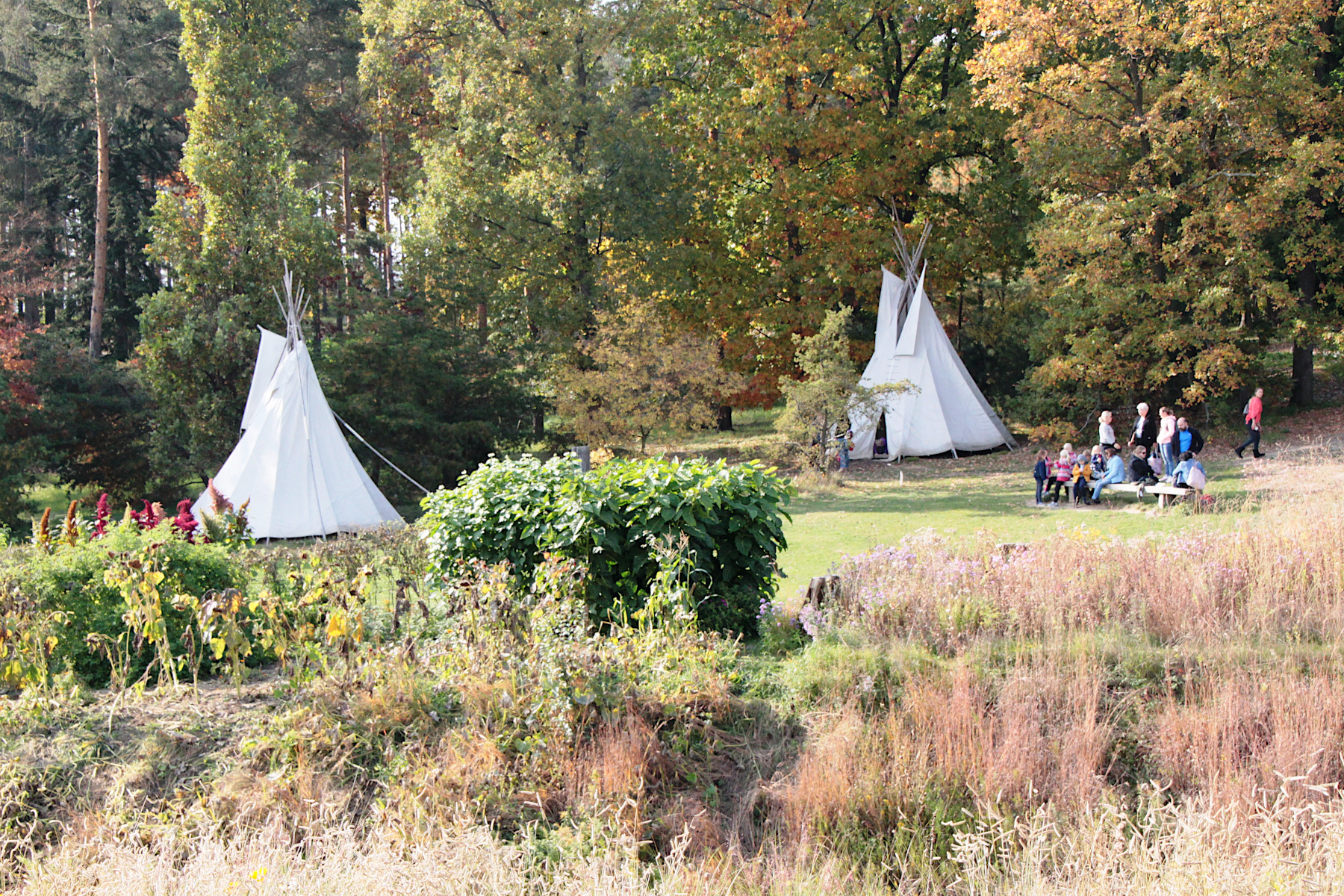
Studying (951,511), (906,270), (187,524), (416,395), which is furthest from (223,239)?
(951,511)

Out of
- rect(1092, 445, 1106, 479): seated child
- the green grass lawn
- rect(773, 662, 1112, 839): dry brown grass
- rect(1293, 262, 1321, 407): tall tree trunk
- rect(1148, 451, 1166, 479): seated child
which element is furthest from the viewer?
rect(1293, 262, 1321, 407): tall tree trunk

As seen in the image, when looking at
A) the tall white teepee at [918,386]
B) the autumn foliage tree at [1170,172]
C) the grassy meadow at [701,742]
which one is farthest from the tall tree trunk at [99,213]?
the grassy meadow at [701,742]

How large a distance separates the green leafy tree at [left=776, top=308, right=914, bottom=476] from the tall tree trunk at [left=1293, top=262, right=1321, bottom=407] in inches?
322

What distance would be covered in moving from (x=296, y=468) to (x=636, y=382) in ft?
19.4

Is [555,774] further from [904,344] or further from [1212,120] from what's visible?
[1212,120]

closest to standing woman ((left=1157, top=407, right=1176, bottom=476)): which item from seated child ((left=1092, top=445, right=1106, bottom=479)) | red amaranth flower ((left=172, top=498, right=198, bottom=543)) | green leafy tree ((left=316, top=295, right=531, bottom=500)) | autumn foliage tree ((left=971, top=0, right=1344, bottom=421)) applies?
seated child ((left=1092, top=445, right=1106, bottom=479))

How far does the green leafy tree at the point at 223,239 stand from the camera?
17016 mm

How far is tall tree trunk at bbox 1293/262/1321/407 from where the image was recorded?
18172 mm

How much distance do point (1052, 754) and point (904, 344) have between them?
14.7m

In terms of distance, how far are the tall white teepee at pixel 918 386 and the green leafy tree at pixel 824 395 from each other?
1.38 meters

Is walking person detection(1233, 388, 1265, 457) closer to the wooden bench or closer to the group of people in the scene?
the group of people

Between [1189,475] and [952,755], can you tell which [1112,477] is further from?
[952,755]

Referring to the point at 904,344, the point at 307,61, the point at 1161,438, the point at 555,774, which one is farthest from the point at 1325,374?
the point at 307,61

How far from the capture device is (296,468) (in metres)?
13.5
